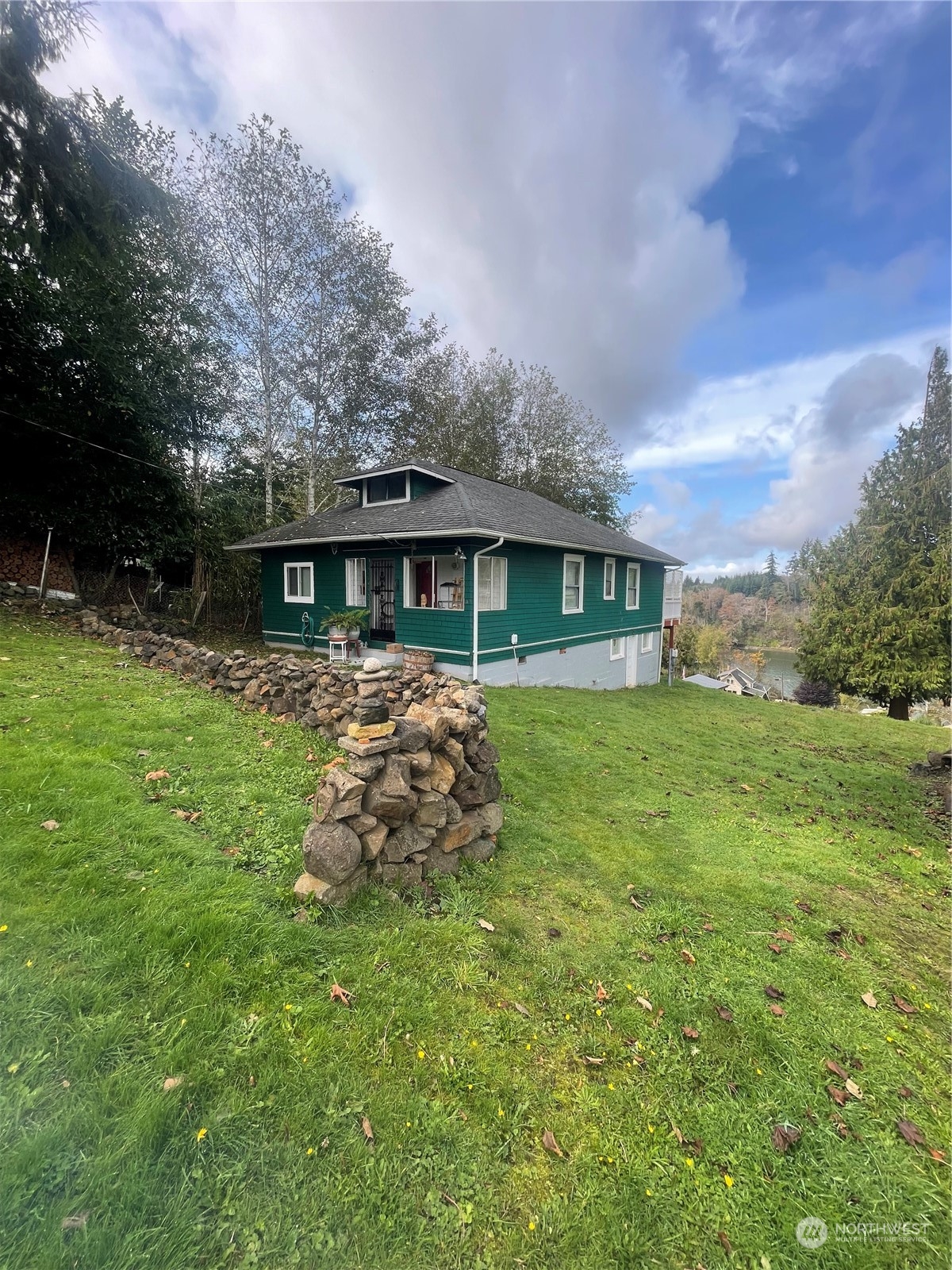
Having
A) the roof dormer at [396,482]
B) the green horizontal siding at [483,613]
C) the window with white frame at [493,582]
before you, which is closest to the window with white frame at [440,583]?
the green horizontal siding at [483,613]

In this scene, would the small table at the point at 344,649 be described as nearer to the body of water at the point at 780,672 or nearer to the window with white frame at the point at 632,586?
the window with white frame at the point at 632,586

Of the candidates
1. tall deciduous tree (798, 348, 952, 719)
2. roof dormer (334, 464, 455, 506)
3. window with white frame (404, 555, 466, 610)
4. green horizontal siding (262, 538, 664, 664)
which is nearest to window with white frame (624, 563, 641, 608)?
green horizontal siding (262, 538, 664, 664)

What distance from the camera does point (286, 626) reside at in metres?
14.5

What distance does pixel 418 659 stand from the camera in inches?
427

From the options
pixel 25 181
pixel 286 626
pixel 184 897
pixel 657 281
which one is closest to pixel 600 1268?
pixel 184 897

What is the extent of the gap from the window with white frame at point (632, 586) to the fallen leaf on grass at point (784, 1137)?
622 inches

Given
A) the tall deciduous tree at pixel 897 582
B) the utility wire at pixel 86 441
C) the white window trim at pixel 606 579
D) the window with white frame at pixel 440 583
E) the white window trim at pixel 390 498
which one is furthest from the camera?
the tall deciduous tree at pixel 897 582

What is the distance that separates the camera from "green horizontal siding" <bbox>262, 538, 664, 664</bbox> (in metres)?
11.0

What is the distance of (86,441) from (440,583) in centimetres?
894

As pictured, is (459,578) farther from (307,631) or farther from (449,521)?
(307,631)

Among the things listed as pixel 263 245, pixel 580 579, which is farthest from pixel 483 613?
pixel 263 245

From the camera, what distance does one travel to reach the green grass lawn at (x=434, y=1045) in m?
1.67

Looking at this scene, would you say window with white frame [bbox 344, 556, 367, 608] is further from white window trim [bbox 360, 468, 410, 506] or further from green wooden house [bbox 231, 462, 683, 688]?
white window trim [bbox 360, 468, 410, 506]

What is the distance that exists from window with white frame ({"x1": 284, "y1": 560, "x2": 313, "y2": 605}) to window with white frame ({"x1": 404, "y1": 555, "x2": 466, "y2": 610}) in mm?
3159
